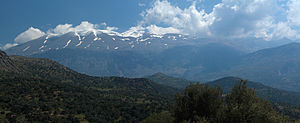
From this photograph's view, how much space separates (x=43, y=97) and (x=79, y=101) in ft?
59.7

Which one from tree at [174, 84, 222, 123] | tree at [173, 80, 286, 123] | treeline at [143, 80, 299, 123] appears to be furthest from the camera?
tree at [174, 84, 222, 123]

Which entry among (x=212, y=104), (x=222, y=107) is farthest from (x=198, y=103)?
(x=222, y=107)

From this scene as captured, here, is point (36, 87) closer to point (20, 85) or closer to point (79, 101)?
point (20, 85)

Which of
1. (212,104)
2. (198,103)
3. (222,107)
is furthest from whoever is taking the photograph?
(198,103)

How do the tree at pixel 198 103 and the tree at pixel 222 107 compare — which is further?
the tree at pixel 198 103

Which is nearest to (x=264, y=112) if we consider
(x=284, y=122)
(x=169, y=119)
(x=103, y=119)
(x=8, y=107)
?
(x=284, y=122)

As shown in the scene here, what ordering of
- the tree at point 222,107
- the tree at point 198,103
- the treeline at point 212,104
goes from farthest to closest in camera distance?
the tree at point 198,103 < the treeline at point 212,104 < the tree at point 222,107

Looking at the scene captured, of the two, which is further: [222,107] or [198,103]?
[198,103]

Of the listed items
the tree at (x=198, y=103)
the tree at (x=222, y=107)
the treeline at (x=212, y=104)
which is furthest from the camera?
the tree at (x=198, y=103)

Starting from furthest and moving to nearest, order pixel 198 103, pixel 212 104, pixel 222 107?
pixel 198 103
pixel 212 104
pixel 222 107

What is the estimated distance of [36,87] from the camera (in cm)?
12131

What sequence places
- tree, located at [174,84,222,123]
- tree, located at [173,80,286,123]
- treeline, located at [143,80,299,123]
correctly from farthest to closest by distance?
tree, located at [174,84,222,123] → treeline, located at [143,80,299,123] → tree, located at [173,80,286,123]

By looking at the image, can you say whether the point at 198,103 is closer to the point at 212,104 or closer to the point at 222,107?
the point at 212,104

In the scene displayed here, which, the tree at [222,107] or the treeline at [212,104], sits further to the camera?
the treeline at [212,104]
